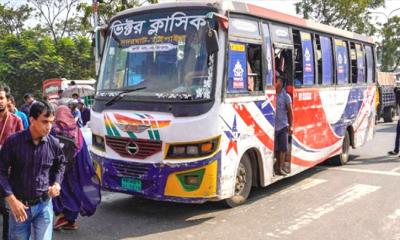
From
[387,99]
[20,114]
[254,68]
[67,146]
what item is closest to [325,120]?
[254,68]

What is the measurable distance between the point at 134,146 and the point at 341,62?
563 centimetres

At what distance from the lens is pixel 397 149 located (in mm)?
11953

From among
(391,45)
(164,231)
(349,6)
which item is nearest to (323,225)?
(164,231)

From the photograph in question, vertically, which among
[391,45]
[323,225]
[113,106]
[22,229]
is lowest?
[323,225]

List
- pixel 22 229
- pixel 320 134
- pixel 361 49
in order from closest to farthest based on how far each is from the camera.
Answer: pixel 22 229 → pixel 320 134 → pixel 361 49

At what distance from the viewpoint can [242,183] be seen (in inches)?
270

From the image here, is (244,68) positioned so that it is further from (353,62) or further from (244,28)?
(353,62)

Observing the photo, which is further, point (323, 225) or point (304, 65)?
point (304, 65)

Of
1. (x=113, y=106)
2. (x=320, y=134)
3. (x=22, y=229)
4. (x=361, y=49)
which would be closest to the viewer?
(x=22, y=229)

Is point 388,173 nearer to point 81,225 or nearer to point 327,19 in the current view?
point 81,225

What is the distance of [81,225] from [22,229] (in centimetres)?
255

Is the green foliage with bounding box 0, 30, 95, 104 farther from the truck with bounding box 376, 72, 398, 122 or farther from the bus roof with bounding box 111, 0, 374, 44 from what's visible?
the bus roof with bounding box 111, 0, 374, 44

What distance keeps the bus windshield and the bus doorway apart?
1.82m

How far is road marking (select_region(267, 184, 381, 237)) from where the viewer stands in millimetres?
5910
